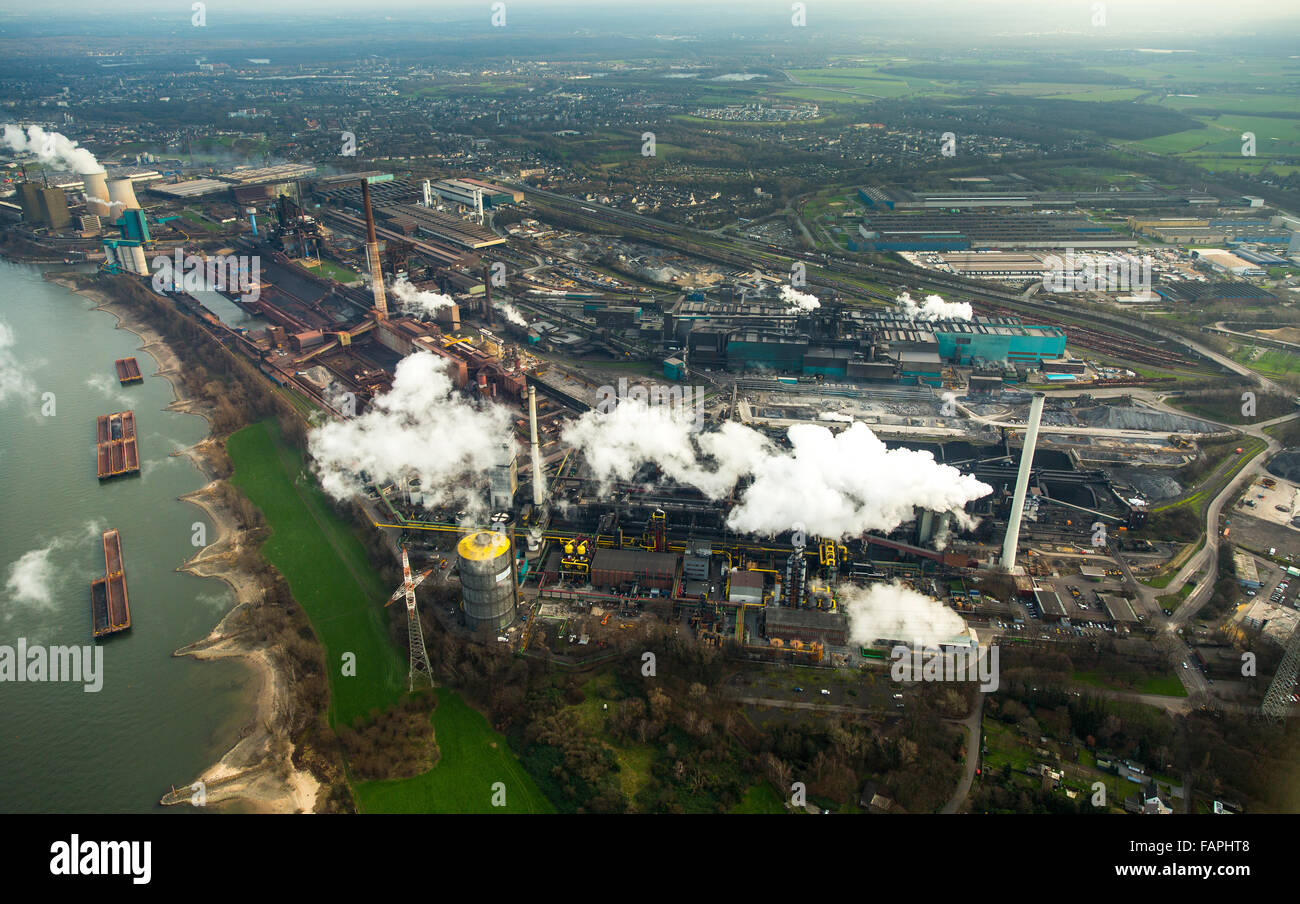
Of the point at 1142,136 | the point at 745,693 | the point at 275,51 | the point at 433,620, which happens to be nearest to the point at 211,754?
the point at 433,620

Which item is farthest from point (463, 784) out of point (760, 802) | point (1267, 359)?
point (1267, 359)

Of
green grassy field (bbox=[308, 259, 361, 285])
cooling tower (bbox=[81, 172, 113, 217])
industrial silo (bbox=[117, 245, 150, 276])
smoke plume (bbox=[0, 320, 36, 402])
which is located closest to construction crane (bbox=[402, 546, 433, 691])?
smoke plume (bbox=[0, 320, 36, 402])

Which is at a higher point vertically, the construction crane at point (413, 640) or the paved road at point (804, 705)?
the construction crane at point (413, 640)

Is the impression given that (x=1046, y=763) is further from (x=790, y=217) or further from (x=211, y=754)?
(x=790, y=217)

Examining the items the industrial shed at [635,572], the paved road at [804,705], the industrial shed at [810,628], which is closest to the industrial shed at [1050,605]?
the industrial shed at [810,628]

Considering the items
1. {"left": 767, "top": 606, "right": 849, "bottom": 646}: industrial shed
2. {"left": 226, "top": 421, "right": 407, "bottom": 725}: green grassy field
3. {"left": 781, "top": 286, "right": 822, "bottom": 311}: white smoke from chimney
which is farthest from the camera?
{"left": 781, "top": 286, "right": 822, "bottom": 311}: white smoke from chimney

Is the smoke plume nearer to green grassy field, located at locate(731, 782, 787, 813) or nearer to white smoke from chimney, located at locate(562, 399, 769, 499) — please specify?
white smoke from chimney, located at locate(562, 399, 769, 499)

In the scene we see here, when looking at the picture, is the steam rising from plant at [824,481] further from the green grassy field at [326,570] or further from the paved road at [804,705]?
the green grassy field at [326,570]
